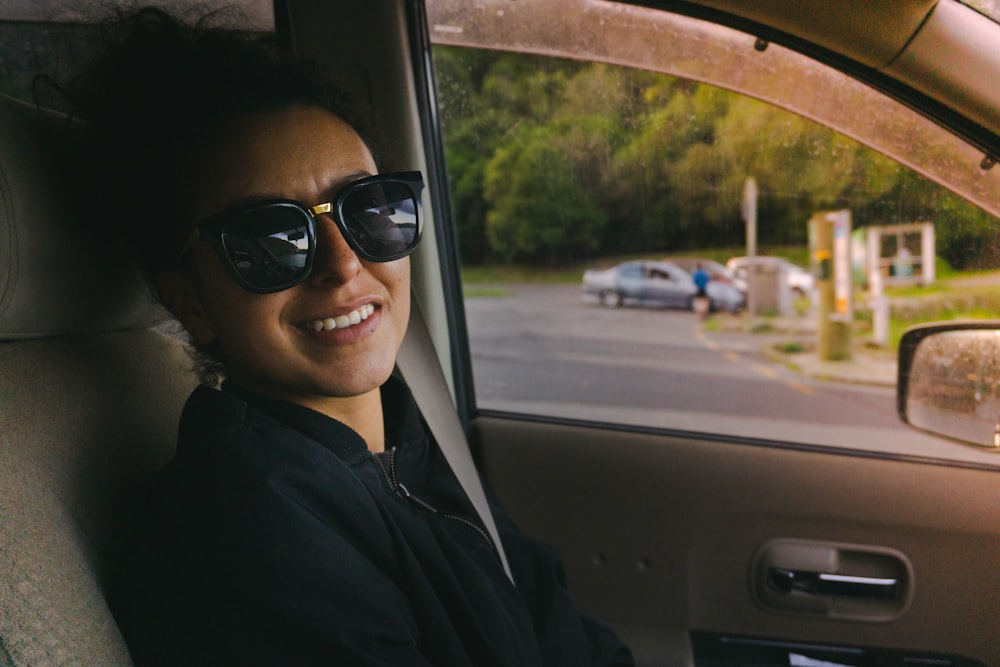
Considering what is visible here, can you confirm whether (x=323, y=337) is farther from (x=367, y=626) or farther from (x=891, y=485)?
(x=891, y=485)

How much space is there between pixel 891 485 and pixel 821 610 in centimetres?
33

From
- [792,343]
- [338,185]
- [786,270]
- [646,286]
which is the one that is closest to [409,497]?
[338,185]

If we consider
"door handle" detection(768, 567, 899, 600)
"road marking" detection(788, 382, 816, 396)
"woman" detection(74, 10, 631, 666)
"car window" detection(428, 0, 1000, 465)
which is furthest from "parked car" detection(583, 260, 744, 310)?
"woman" detection(74, 10, 631, 666)

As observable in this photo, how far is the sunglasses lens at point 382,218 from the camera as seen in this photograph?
4.04ft

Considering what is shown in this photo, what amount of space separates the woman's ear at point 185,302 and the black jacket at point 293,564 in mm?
110

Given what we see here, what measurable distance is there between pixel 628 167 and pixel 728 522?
882 mm

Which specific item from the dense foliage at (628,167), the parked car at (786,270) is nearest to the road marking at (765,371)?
the parked car at (786,270)

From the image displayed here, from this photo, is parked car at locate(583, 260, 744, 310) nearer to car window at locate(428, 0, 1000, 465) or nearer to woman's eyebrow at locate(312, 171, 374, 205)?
car window at locate(428, 0, 1000, 465)

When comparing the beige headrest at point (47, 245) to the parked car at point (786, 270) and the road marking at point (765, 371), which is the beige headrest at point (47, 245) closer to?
the parked car at point (786, 270)

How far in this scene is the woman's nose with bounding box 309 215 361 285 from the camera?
121 cm

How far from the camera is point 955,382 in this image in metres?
1.63

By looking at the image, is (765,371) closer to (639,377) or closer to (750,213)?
(639,377)

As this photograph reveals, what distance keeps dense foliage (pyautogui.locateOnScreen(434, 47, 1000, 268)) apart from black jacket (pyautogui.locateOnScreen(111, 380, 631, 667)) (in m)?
A: 1.08

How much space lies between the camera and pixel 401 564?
1.09 m
